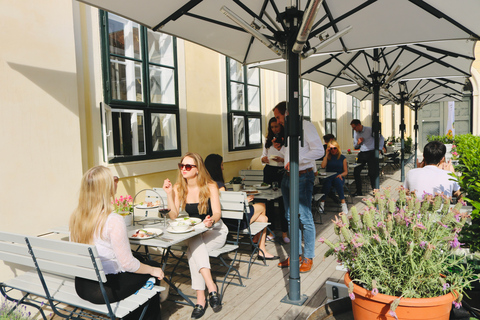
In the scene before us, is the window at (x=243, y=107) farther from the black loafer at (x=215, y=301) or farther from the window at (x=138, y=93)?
the black loafer at (x=215, y=301)

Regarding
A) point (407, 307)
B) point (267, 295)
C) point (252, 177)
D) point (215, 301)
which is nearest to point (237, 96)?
point (252, 177)

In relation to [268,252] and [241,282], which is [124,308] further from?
[268,252]

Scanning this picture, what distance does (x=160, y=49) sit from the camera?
619 cm

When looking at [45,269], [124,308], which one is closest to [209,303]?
[124,308]

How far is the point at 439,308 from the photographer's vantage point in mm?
1408

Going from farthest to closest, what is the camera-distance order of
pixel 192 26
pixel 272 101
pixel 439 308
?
pixel 272 101 → pixel 192 26 → pixel 439 308

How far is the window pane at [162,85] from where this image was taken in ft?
19.7

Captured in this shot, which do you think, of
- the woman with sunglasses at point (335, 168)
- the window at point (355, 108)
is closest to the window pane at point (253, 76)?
the woman with sunglasses at point (335, 168)

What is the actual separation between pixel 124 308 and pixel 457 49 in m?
5.98

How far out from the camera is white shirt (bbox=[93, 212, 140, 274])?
2.74 metres

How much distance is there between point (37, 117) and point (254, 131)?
5913 millimetres

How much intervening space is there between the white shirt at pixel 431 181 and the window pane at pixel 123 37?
171 inches

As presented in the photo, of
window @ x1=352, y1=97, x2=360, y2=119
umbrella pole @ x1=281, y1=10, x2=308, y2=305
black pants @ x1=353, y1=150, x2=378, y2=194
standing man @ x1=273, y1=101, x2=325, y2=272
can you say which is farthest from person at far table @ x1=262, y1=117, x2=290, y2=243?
window @ x1=352, y1=97, x2=360, y2=119

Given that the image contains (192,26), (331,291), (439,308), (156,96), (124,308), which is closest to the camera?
(439,308)
